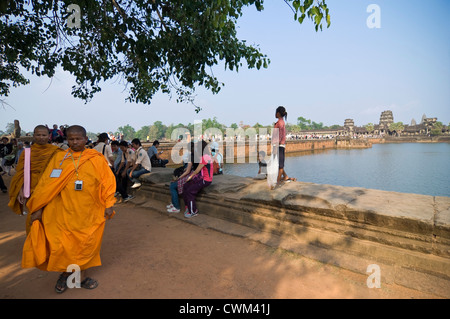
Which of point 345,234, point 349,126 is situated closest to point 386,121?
point 349,126

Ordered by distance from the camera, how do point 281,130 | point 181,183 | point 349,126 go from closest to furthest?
point 181,183
point 281,130
point 349,126

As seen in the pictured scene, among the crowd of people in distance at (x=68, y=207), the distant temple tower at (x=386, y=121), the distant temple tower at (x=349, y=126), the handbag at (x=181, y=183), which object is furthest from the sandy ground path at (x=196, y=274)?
the distant temple tower at (x=386, y=121)

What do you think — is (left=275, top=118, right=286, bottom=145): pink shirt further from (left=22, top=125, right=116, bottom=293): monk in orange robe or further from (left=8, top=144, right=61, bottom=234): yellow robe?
(left=8, top=144, right=61, bottom=234): yellow robe

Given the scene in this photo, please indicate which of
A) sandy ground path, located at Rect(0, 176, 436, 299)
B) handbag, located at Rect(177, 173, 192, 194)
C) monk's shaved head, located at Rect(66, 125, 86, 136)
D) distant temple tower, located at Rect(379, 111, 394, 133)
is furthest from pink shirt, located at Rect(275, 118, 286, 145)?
distant temple tower, located at Rect(379, 111, 394, 133)

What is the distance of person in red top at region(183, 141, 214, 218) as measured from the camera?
13.5 ft

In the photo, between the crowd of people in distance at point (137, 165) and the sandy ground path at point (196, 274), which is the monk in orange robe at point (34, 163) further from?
the sandy ground path at point (196, 274)

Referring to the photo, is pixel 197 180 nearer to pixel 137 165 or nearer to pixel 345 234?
pixel 137 165

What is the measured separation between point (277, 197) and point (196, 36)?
3.17 meters

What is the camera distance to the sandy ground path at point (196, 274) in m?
2.14

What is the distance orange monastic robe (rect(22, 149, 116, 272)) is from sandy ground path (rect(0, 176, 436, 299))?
33 cm

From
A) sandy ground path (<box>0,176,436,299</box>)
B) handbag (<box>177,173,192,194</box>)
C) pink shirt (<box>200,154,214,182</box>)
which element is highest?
pink shirt (<box>200,154,214,182</box>)

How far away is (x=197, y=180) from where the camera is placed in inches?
163

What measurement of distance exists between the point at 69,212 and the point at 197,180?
7.02ft

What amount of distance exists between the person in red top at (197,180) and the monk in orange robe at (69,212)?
177 centimetres
